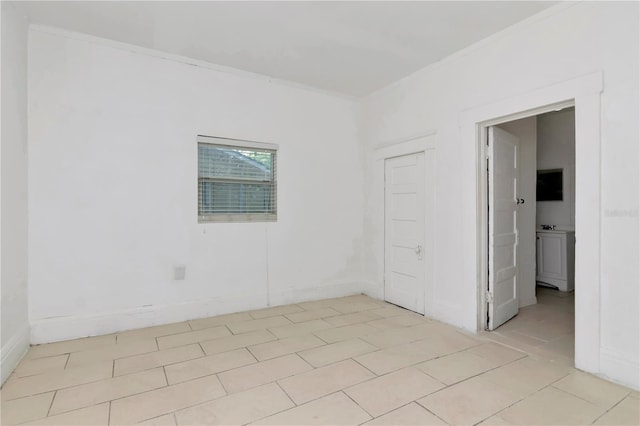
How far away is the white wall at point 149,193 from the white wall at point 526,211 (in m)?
2.36

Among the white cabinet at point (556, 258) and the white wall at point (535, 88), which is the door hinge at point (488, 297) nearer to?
the white wall at point (535, 88)

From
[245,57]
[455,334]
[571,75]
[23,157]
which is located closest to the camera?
[571,75]

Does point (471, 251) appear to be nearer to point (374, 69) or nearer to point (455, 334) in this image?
point (455, 334)

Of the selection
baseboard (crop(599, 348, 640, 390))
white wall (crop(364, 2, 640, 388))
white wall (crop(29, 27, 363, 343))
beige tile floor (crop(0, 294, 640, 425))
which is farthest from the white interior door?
baseboard (crop(599, 348, 640, 390))

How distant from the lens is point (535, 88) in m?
2.86

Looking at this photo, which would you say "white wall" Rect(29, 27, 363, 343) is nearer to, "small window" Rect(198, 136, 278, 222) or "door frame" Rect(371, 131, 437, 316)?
"small window" Rect(198, 136, 278, 222)

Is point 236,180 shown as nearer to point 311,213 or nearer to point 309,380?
point 311,213

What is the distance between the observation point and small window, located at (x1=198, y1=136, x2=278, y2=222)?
3908mm

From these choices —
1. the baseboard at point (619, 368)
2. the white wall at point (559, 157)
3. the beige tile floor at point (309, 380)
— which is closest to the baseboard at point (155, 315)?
Result: the beige tile floor at point (309, 380)

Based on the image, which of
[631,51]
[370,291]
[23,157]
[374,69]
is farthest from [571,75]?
[23,157]

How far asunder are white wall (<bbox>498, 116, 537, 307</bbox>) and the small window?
9.90ft

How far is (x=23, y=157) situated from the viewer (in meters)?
2.91

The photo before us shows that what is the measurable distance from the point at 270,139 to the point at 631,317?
3.73 m

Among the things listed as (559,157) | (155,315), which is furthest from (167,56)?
(559,157)
